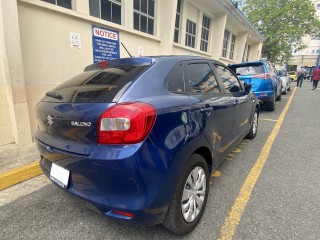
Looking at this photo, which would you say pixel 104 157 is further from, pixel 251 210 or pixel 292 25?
pixel 292 25

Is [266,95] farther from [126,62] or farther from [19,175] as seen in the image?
[19,175]

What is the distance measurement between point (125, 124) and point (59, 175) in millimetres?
834

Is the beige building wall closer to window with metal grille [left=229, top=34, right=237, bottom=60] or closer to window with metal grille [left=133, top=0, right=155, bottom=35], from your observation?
window with metal grille [left=133, top=0, right=155, bottom=35]

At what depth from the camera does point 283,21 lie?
2448 centimetres

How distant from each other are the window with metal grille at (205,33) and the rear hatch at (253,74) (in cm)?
545

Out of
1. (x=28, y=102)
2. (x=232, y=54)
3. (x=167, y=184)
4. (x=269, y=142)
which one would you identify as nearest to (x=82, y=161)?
(x=167, y=184)

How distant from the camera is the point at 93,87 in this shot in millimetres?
1825

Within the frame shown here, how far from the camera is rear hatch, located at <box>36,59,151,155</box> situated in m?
1.53

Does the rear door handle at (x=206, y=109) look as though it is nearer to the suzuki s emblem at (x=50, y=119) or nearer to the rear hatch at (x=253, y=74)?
the suzuki s emblem at (x=50, y=119)

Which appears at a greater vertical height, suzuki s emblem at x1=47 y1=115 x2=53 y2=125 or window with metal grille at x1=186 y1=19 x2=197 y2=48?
window with metal grille at x1=186 y1=19 x2=197 y2=48

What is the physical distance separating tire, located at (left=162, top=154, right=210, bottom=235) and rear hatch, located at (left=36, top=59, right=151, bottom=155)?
780 mm

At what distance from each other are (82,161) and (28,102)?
327 centimetres

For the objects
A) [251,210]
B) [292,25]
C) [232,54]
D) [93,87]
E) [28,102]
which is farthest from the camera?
[292,25]

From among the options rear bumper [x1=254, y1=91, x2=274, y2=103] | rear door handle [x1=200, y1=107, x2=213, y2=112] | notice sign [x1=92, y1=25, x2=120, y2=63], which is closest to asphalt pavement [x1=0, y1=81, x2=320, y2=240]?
rear door handle [x1=200, y1=107, x2=213, y2=112]
